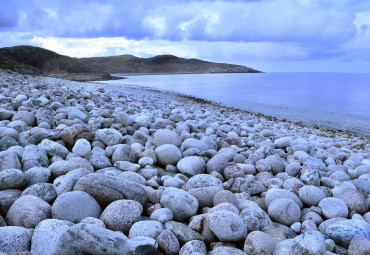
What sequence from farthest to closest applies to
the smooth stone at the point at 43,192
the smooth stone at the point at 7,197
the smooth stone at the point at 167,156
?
the smooth stone at the point at 167,156 → the smooth stone at the point at 43,192 → the smooth stone at the point at 7,197

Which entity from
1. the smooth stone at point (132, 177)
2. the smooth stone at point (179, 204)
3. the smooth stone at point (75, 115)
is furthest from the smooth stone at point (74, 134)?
the smooth stone at point (179, 204)

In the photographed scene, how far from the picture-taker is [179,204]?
7.95 ft

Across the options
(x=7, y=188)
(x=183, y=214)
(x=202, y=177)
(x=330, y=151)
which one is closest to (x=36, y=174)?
(x=7, y=188)

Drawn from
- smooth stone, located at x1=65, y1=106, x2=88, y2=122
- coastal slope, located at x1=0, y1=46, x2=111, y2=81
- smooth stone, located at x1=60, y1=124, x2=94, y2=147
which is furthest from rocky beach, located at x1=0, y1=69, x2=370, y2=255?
coastal slope, located at x1=0, y1=46, x2=111, y2=81

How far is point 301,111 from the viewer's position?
15.8m

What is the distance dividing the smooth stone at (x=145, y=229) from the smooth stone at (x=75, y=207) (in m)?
0.35

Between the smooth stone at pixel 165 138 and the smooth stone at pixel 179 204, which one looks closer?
the smooth stone at pixel 179 204

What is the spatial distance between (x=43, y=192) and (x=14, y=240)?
2.01ft

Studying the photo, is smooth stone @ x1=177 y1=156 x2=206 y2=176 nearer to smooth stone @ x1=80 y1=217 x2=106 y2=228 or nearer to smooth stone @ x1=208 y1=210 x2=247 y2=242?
smooth stone @ x1=208 y1=210 x2=247 y2=242

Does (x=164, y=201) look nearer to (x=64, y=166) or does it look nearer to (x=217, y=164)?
(x=64, y=166)

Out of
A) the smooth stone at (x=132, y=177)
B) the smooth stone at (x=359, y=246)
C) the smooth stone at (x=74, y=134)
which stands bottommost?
the smooth stone at (x=359, y=246)

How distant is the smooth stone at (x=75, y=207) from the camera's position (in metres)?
2.17

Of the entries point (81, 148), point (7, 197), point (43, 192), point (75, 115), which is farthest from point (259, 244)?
point (75, 115)

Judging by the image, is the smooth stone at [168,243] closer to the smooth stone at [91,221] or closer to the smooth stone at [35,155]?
the smooth stone at [91,221]
